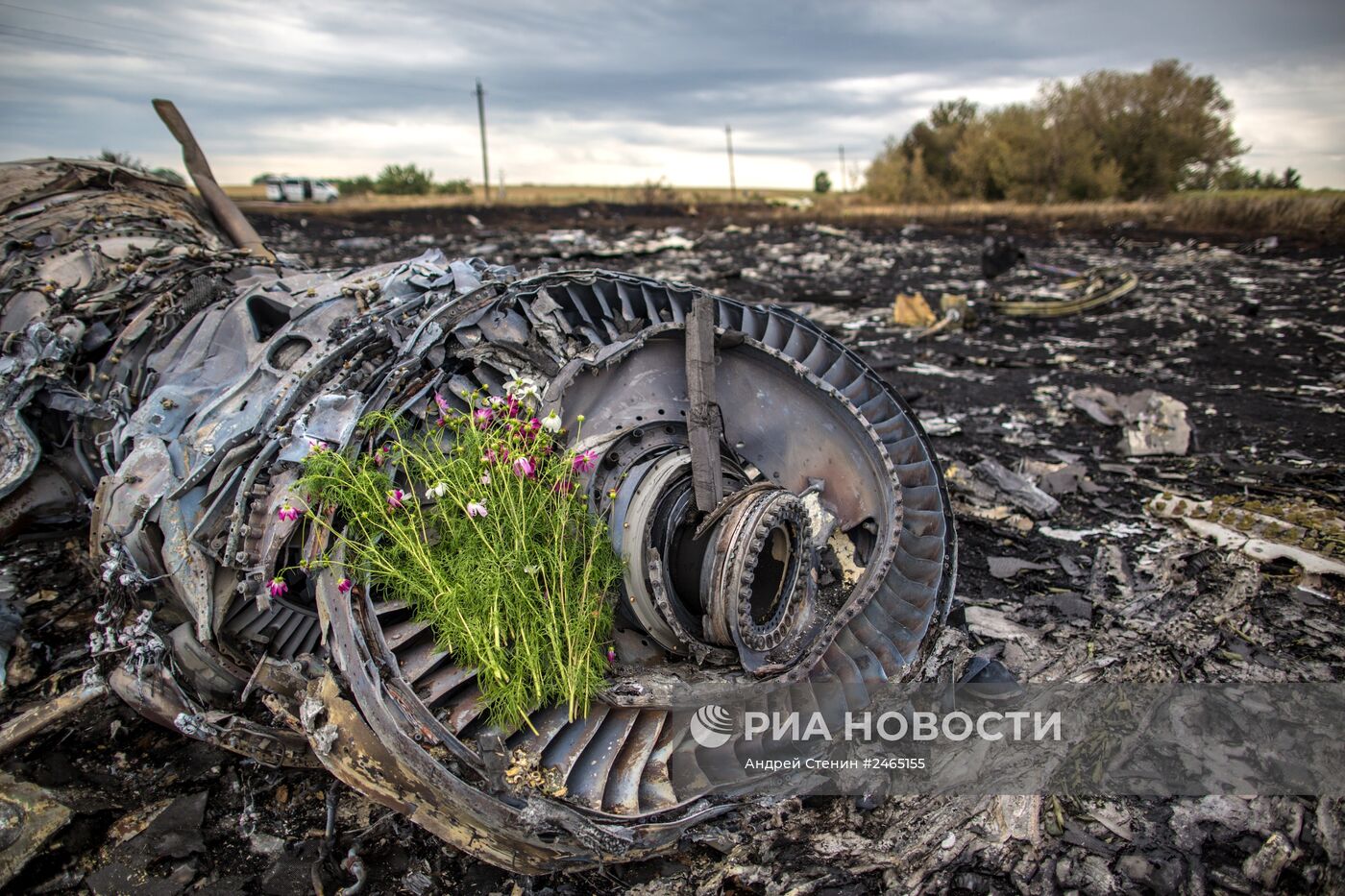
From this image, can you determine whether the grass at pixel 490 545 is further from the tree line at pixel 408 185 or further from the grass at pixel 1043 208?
the tree line at pixel 408 185

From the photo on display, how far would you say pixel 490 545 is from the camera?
2.63 meters

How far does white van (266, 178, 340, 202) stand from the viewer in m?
29.2

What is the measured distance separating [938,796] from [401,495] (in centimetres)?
230

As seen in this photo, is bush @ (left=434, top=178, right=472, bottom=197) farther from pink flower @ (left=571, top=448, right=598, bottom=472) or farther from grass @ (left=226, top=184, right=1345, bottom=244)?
pink flower @ (left=571, top=448, right=598, bottom=472)

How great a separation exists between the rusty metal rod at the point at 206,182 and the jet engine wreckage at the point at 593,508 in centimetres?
325

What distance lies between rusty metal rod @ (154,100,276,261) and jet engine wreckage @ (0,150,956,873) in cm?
325

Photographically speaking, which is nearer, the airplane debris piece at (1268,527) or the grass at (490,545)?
the grass at (490,545)

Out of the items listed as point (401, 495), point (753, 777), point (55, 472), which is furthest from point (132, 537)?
point (753, 777)

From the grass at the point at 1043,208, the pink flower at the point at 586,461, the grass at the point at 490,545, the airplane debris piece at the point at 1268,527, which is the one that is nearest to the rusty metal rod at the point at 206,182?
the grass at the point at 490,545

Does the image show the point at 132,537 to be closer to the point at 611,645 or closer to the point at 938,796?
the point at 611,645

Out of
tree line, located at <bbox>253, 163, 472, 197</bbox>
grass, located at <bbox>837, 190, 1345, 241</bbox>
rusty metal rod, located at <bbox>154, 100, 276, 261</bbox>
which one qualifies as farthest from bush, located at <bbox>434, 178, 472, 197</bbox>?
rusty metal rod, located at <bbox>154, 100, 276, 261</bbox>

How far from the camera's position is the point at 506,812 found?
219 cm

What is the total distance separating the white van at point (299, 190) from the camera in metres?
29.2

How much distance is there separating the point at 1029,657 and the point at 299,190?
109ft
